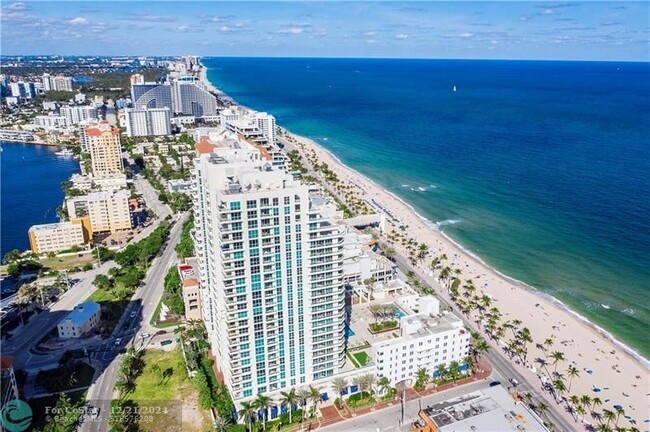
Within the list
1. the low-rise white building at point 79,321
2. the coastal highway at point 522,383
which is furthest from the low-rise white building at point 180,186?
the coastal highway at point 522,383

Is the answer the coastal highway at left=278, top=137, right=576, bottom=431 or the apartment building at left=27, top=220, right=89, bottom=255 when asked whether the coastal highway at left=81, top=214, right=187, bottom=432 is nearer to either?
the apartment building at left=27, top=220, right=89, bottom=255

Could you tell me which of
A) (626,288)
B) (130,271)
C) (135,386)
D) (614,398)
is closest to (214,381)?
(135,386)

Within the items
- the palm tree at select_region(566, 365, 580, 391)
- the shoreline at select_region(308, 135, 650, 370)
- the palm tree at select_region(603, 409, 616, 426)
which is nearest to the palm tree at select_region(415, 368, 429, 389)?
the palm tree at select_region(566, 365, 580, 391)

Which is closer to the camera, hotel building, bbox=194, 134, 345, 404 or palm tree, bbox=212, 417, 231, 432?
hotel building, bbox=194, 134, 345, 404

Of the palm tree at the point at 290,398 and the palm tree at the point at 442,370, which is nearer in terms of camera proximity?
the palm tree at the point at 290,398

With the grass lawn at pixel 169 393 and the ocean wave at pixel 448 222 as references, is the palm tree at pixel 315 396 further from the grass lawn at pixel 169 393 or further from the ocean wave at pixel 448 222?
the ocean wave at pixel 448 222

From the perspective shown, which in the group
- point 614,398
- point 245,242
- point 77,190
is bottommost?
point 614,398

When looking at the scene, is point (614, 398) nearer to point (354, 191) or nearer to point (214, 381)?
point (214, 381)
